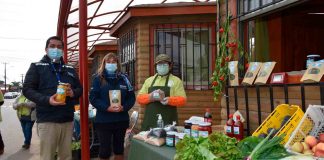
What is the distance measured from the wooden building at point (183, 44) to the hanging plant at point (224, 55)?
395 cm

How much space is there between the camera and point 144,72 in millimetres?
9188

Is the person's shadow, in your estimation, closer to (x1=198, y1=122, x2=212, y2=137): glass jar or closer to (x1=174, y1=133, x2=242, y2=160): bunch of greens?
(x1=198, y1=122, x2=212, y2=137): glass jar

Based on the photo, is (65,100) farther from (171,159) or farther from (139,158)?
(171,159)

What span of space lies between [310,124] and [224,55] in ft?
6.45

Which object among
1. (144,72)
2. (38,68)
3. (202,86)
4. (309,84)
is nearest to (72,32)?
(144,72)

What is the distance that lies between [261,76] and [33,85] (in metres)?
2.56

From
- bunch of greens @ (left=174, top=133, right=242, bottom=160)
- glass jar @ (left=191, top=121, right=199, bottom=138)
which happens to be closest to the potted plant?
glass jar @ (left=191, top=121, right=199, bottom=138)

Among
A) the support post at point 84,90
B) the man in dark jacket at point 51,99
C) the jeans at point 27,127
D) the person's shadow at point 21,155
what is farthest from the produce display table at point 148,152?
the jeans at point 27,127

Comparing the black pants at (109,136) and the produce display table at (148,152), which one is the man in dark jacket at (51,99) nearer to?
the black pants at (109,136)

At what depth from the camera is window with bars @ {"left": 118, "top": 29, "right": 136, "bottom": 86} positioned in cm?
993

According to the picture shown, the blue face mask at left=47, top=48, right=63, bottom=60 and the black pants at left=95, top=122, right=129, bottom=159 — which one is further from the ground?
the blue face mask at left=47, top=48, right=63, bottom=60

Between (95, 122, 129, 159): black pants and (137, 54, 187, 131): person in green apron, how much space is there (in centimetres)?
37

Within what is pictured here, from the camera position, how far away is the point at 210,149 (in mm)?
2641

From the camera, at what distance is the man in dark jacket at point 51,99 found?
4324 mm
